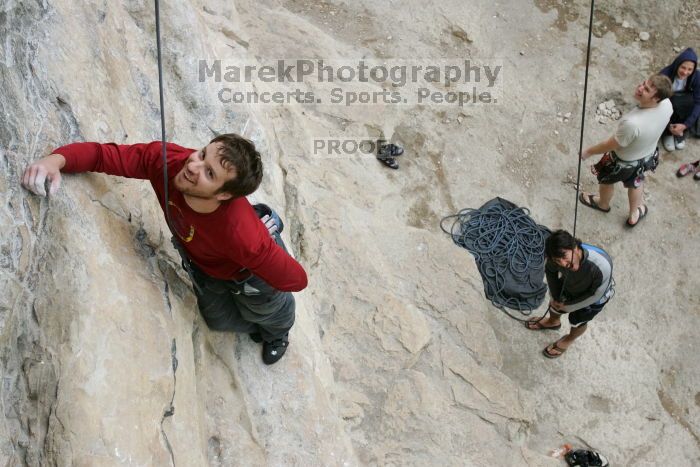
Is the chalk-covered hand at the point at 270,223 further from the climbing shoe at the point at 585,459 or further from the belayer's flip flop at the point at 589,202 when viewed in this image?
the belayer's flip flop at the point at 589,202

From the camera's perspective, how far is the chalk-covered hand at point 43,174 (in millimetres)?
2359

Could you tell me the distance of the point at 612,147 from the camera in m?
5.30

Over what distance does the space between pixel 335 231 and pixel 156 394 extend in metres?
2.57

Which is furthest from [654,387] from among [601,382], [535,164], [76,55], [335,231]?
[76,55]

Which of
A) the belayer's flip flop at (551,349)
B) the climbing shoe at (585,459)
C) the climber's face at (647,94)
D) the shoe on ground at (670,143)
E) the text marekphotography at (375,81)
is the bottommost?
the climbing shoe at (585,459)

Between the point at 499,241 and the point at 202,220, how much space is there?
412 centimetres

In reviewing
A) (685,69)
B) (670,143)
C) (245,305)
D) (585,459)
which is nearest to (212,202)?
(245,305)

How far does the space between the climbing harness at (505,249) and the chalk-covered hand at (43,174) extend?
13.6ft

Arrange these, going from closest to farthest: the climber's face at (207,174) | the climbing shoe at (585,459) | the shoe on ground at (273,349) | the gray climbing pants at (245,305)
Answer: the climber's face at (207,174) < the gray climbing pants at (245,305) < the shoe on ground at (273,349) < the climbing shoe at (585,459)

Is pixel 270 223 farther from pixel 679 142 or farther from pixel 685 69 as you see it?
pixel 679 142

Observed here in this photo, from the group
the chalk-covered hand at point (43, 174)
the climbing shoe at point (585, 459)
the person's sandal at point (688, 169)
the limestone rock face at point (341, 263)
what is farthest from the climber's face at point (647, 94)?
the chalk-covered hand at point (43, 174)

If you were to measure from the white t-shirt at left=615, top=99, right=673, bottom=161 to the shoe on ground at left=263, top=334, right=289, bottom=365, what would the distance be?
131 inches

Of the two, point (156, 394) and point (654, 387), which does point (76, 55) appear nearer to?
point (156, 394)

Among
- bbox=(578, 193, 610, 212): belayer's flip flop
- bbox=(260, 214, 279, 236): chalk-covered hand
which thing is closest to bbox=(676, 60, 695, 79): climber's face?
bbox=(578, 193, 610, 212): belayer's flip flop
